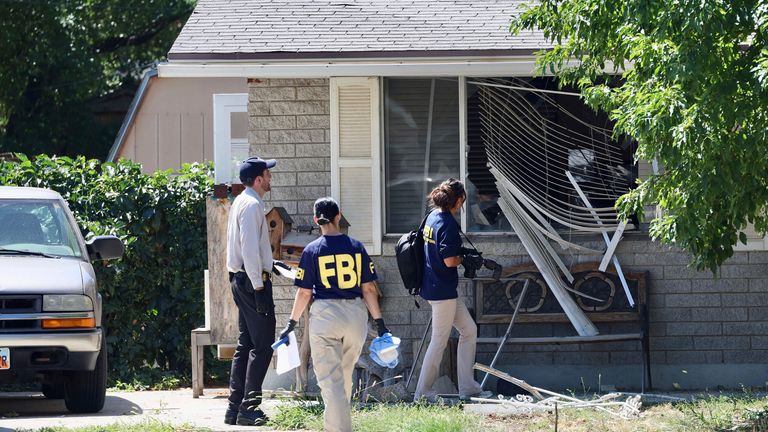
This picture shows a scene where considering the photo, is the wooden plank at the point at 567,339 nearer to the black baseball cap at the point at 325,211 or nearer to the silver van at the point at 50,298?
the black baseball cap at the point at 325,211

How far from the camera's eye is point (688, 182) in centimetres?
754

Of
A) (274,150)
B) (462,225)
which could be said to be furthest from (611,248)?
(274,150)

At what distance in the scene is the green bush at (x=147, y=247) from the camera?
1175cm

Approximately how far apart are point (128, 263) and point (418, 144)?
3.19 meters

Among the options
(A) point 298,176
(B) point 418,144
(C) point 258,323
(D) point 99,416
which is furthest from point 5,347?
(B) point 418,144

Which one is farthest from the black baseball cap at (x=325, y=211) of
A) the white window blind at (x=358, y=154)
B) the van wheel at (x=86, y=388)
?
the white window blind at (x=358, y=154)

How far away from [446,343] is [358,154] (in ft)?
6.44

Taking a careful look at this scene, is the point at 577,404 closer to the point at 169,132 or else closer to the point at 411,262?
the point at 411,262

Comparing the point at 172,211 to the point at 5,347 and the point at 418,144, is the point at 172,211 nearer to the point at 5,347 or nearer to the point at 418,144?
the point at 418,144

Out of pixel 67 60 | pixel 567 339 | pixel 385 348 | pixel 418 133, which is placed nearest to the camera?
pixel 385 348

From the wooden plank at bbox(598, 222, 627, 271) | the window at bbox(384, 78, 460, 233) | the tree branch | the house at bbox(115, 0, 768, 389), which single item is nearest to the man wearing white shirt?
the house at bbox(115, 0, 768, 389)

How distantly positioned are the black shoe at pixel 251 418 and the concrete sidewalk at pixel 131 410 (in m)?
0.04

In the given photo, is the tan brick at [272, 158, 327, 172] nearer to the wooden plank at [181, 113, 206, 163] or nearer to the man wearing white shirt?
the man wearing white shirt

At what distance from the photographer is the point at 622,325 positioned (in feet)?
34.4
